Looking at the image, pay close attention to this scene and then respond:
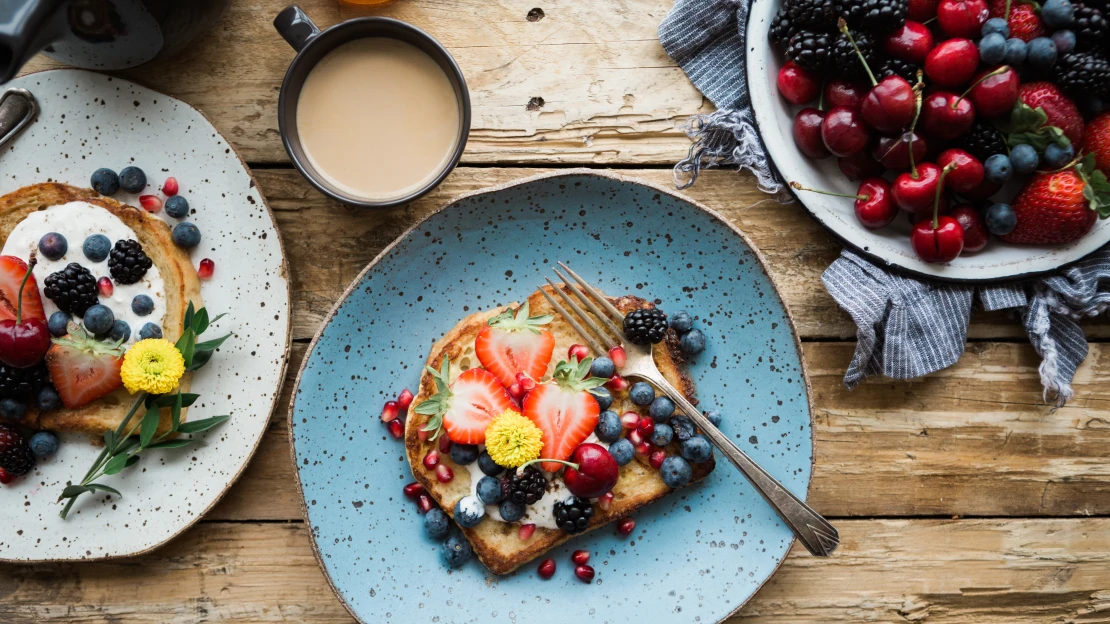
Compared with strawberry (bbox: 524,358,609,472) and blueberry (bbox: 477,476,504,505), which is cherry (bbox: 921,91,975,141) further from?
blueberry (bbox: 477,476,504,505)

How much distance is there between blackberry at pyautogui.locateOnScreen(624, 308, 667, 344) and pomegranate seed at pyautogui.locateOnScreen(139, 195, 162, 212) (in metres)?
1.05

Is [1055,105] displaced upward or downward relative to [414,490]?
upward

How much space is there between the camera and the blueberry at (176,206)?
1.61 meters

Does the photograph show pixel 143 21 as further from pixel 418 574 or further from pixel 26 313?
pixel 418 574

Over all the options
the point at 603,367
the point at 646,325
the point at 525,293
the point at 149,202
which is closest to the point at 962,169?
the point at 646,325

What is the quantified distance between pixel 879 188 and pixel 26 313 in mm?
1809

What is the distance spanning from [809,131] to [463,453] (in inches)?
39.4

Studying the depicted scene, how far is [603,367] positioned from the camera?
5.19ft

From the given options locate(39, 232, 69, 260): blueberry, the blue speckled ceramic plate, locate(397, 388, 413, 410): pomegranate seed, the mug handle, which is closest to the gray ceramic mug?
the mug handle

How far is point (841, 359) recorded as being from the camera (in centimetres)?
175

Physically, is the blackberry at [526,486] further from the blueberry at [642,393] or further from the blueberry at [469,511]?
the blueberry at [642,393]

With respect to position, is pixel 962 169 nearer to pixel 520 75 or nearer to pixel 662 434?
pixel 662 434

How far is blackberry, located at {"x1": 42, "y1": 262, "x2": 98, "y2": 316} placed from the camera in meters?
1.52

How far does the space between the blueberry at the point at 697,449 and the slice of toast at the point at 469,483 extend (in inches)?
1.7
